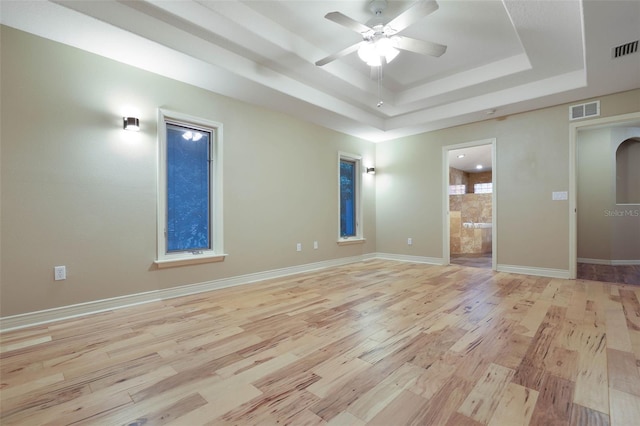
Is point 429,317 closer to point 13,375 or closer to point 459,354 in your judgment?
point 459,354

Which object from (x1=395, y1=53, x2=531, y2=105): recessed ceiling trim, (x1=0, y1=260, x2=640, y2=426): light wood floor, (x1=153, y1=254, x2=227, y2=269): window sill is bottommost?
(x1=0, y1=260, x2=640, y2=426): light wood floor

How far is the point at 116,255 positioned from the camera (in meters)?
2.90

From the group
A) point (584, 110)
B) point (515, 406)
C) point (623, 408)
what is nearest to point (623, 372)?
point (623, 408)

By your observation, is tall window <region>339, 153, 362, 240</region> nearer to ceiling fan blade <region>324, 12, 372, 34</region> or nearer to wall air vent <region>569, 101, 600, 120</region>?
ceiling fan blade <region>324, 12, 372, 34</region>

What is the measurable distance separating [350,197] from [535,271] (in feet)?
10.8

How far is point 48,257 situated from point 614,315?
508cm

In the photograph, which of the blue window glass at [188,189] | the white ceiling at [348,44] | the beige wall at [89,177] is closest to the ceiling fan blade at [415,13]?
the white ceiling at [348,44]

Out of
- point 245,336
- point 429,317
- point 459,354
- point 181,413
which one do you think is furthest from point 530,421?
point 245,336

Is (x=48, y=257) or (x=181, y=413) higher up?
(x=48, y=257)

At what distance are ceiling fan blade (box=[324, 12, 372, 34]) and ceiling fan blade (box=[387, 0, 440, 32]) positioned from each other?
0.23 meters

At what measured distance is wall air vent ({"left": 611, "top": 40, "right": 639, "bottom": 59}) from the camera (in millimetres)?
2729

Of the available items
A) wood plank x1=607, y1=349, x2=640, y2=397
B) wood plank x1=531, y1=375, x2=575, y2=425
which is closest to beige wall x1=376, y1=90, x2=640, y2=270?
wood plank x1=607, y1=349, x2=640, y2=397

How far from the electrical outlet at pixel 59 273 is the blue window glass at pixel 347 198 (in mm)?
4105

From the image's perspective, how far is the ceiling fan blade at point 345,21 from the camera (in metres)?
2.31
